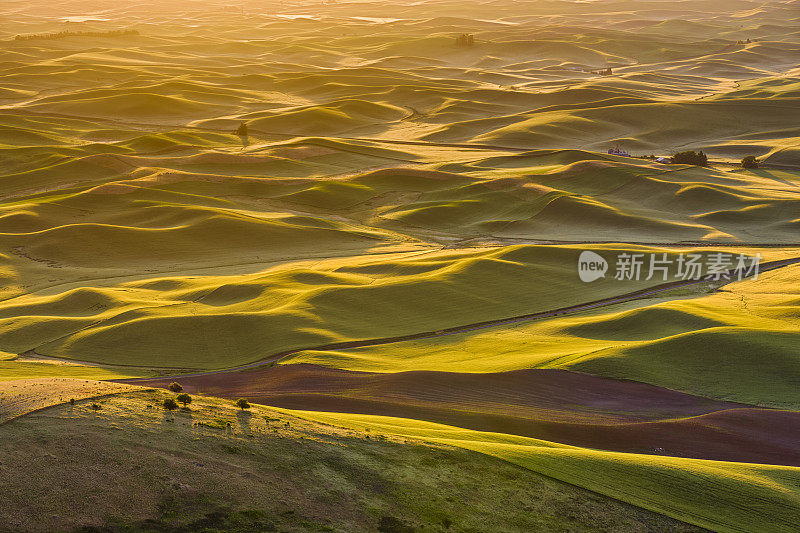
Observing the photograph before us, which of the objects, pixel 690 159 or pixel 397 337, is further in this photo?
pixel 690 159

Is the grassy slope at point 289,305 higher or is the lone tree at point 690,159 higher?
the lone tree at point 690,159

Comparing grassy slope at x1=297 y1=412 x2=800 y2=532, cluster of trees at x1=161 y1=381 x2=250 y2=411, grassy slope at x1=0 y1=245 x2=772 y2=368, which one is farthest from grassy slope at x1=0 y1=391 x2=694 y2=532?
grassy slope at x1=0 y1=245 x2=772 y2=368

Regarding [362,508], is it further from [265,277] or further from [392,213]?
[392,213]

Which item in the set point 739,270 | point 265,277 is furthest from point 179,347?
point 739,270

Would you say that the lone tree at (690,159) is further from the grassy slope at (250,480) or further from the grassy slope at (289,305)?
the grassy slope at (250,480)

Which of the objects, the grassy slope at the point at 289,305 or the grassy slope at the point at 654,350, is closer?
the grassy slope at the point at 654,350

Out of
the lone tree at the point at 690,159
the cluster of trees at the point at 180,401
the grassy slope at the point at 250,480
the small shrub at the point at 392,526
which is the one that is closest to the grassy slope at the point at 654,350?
the cluster of trees at the point at 180,401

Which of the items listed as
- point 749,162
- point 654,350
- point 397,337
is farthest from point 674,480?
point 749,162

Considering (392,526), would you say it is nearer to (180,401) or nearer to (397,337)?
(180,401)
